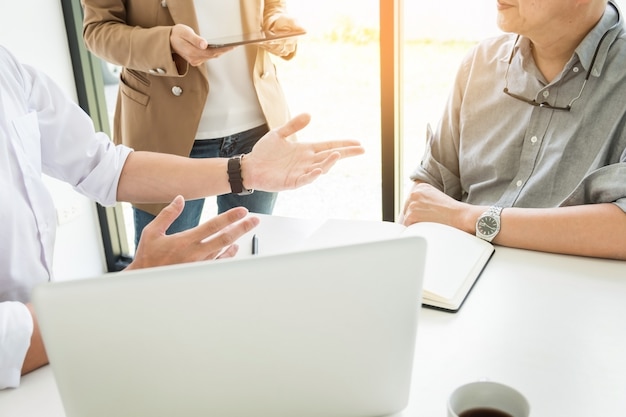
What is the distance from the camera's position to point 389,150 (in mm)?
2369

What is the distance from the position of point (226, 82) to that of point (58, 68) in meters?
1.12

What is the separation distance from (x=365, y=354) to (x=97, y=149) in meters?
0.95

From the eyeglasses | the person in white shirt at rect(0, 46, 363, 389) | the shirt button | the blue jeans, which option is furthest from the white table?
the shirt button

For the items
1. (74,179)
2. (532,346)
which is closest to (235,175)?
(74,179)

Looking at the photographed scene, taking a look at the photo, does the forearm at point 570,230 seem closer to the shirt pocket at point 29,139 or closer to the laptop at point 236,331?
the laptop at point 236,331

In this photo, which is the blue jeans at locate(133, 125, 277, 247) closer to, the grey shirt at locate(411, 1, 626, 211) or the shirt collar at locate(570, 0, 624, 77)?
the grey shirt at locate(411, 1, 626, 211)

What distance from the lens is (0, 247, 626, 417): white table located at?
84 centimetres

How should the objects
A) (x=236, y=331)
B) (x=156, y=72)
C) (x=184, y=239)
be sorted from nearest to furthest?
(x=236, y=331) → (x=184, y=239) → (x=156, y=72)

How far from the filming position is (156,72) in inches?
71.1

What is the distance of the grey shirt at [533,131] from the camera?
1349 millimetres

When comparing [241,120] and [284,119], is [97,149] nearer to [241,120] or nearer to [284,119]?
[241,120]

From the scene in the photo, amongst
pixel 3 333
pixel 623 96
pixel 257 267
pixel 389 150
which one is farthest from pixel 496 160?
pixel 3 333

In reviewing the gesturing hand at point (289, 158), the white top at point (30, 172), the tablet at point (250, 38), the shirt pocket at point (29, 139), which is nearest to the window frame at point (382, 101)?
the tablet at point (250, 38)

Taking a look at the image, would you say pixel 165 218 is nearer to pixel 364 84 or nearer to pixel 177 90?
pixel 177 90
